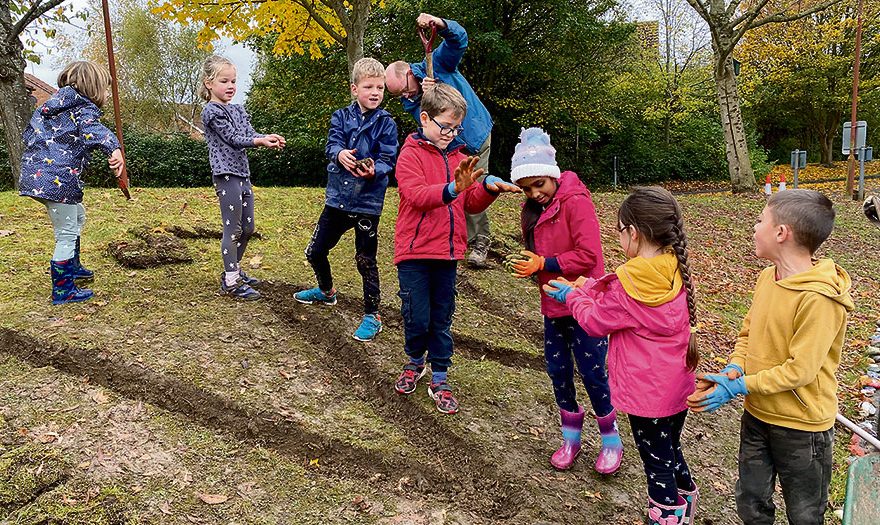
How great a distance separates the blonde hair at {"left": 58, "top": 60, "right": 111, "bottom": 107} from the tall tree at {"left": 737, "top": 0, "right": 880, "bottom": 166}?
24.7 metres

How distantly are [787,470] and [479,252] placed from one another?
175 inches

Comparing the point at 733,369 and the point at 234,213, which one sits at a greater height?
the point at 234,213

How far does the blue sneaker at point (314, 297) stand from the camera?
5.04 metres

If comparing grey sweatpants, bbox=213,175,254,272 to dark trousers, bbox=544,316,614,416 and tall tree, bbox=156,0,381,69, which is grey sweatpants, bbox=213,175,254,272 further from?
tall tree, bbox=156,0,381,69

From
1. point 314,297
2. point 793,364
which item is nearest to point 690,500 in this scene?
point 793,364

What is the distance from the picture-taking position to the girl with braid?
2.46 metres

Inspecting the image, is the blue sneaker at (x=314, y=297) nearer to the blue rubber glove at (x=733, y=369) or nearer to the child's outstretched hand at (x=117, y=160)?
the child's outstretched hand at (x=117, y=160)

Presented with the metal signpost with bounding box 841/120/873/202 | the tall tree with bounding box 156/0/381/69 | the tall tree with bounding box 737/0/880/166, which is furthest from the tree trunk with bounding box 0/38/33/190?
the tall tree with bounding box 737/0/880/166

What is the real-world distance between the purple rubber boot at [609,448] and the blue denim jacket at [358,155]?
2117mm

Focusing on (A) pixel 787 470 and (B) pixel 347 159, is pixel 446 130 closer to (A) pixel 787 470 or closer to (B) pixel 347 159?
(B) pixel 347 159

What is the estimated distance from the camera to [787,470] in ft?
7.86

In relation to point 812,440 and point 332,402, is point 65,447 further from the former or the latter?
point 812,440

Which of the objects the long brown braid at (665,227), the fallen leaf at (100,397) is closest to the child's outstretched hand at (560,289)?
the long brown braid at (665,227)

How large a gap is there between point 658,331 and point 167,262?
475 cm
